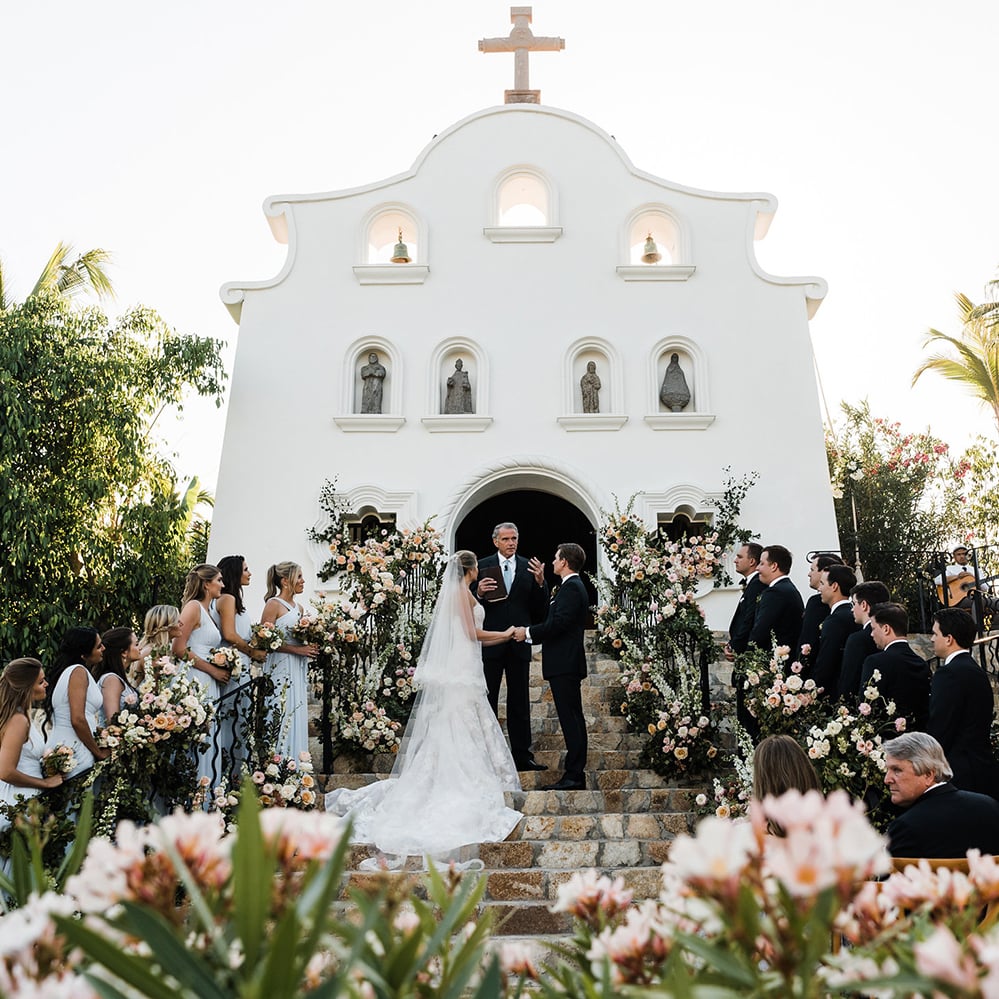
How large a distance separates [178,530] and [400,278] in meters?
4.62

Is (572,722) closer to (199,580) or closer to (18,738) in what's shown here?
(199,580)

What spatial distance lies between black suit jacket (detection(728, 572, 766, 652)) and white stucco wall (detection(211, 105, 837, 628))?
4059 mm

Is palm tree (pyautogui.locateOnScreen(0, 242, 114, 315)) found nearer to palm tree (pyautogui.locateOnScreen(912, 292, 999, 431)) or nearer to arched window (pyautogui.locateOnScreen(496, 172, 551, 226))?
arched window (pyautogui.locateOnScreen(496, 172, 551, 226))

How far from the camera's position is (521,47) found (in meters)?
15.6

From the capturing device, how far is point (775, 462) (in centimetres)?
1320

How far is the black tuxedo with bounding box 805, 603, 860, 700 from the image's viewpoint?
7.04 m

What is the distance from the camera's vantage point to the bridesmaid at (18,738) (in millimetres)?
5352

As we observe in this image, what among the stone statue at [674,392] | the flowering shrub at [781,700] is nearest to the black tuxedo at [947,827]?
the flowering shrub at [781,700]

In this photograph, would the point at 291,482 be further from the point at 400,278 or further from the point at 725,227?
the point at 725,227

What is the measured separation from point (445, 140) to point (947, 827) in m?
12.9

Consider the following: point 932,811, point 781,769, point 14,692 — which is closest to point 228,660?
point 14,692

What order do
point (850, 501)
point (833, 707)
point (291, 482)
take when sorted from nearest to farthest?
point (833, 707) → point (291, 482) → point (850, 501)

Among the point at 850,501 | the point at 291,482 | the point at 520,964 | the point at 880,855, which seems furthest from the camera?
the point at 850,501

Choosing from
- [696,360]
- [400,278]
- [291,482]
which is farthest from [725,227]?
[291,482]
